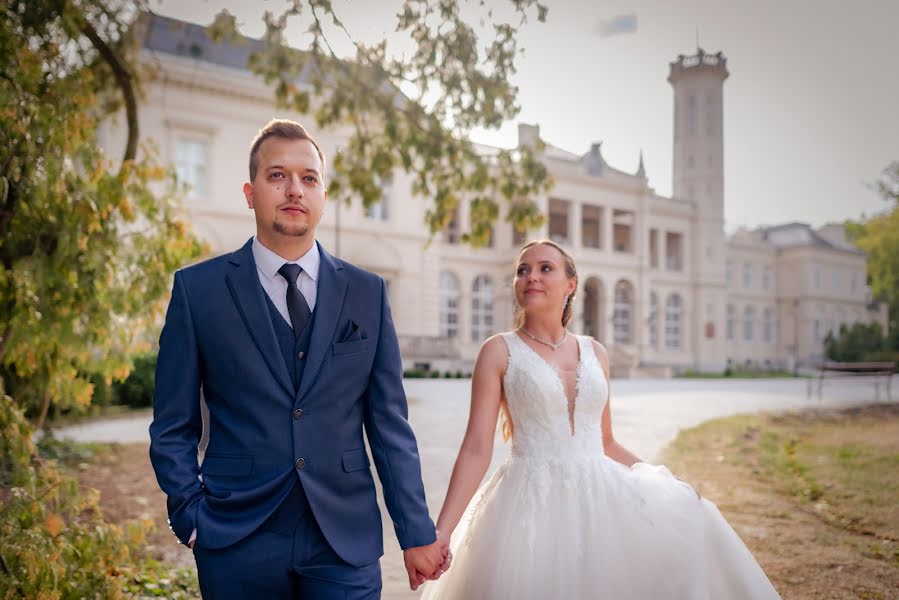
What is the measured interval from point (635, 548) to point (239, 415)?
1.69 meters

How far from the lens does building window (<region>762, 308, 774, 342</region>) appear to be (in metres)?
51.2

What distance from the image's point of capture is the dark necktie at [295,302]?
2.17 m

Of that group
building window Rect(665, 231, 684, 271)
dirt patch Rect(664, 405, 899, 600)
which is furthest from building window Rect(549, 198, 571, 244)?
dirt patch Rect(664, 405, 899, 600)

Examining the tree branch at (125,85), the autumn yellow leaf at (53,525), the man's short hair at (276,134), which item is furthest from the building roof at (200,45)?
the man's short hair at (276,134)

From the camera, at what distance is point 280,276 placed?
2238mm

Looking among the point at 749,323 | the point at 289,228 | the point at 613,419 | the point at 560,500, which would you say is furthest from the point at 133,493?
the point at 749,323

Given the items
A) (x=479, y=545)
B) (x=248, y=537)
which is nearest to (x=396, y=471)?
(x=248, y=537)

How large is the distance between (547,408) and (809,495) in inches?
206

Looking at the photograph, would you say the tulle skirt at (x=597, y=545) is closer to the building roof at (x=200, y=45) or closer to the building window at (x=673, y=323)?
the building roof at (x=200, y=45)

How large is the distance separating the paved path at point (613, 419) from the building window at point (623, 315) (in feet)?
63.4

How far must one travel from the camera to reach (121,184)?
4.25 metres

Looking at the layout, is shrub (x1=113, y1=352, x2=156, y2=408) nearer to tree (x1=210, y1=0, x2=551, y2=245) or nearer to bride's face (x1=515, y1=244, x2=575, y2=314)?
tree (x1=210, y1=0, x2=551, y2=245)

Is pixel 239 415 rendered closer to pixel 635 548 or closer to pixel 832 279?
pixel 635 548

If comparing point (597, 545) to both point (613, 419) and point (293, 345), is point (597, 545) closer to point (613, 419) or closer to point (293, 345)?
point (293, 345)
